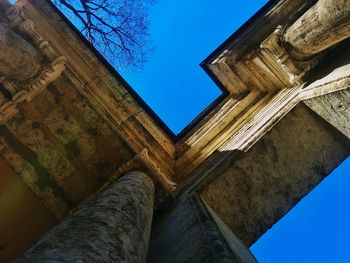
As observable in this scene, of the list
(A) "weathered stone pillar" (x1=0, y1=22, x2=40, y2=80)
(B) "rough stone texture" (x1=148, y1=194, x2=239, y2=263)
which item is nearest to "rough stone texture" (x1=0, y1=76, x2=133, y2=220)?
(A) "weathered stone pillar" (x1=0, y1=22, x2=40, y2=80)

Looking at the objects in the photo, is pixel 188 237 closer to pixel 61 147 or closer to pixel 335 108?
pixel 335 108

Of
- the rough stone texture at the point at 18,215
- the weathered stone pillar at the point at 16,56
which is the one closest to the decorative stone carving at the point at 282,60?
the weathered stone pillar at the point at 16,56

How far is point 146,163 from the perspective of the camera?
572 cm

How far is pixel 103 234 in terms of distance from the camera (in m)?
2.65

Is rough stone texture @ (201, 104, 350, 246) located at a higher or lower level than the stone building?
lower

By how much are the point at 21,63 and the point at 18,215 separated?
220 centimetres

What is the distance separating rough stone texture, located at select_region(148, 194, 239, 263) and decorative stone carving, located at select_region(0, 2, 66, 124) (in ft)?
8.70

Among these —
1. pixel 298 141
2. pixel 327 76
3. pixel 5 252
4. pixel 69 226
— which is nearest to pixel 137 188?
pixel 69 226

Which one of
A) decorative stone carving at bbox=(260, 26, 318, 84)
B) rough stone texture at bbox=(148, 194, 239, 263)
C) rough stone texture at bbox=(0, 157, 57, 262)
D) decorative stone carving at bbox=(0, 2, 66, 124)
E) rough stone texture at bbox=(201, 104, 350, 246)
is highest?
decorative stone carving at bbox=(0, 2, 66, 124)

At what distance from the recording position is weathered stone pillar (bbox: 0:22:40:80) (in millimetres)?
4699

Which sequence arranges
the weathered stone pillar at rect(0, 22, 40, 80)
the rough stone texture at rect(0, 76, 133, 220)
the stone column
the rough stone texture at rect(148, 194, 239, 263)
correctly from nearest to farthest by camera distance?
the stone column, the rough stone texture at rect(148, 194, 239, 263), the weathered stone pillar at rect(0, 22, 40, 80), the rough stone texture at rect(0, 76, 133, 220)

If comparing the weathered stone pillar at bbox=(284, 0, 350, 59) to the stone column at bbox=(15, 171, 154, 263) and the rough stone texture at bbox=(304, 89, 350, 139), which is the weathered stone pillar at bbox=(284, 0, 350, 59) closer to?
the rough stone texture at bbox=(304, 89, 350, 139)

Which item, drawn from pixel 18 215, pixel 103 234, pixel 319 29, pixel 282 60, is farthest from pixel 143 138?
pixel 103 234

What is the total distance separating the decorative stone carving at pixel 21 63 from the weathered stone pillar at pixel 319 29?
372 cm
